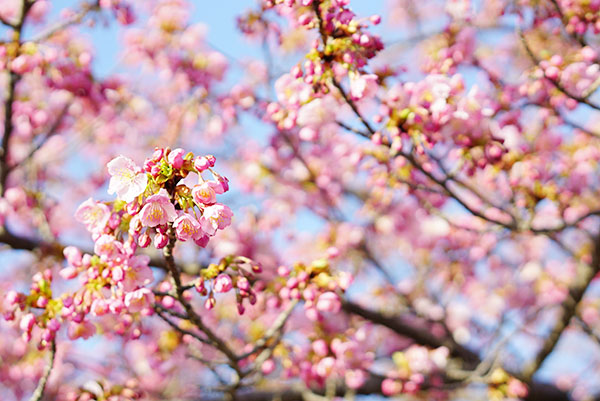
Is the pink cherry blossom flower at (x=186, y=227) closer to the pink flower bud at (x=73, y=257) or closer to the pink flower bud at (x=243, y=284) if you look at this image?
the pink flower bud at (x=243, y=284)

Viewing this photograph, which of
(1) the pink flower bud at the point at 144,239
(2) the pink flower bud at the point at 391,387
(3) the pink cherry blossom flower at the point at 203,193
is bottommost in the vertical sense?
(2) the pink flower bud at the point at 391,387

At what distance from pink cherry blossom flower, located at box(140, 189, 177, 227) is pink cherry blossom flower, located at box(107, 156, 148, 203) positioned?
0.07 metres

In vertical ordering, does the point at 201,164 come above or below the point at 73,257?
above

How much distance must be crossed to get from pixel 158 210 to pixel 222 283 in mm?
497

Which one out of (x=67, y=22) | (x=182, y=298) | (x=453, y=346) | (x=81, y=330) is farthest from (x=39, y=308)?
(x=453, y=346)

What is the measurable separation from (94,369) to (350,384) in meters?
3.47

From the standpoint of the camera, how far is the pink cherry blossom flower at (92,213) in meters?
2.06

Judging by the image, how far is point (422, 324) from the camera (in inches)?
200

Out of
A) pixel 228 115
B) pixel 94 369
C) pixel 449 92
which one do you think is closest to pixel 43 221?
pixel 228 115

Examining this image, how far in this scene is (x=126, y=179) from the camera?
1.78 metres

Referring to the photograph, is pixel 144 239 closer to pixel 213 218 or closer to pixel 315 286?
pixel 213 218

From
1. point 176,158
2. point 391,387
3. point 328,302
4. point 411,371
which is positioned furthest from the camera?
point 411,371

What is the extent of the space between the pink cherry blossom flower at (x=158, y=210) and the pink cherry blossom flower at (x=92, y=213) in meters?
0.43

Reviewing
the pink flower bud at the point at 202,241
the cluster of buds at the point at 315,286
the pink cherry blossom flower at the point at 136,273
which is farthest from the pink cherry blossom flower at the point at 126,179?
the cluster of buds at the point at 315,286
